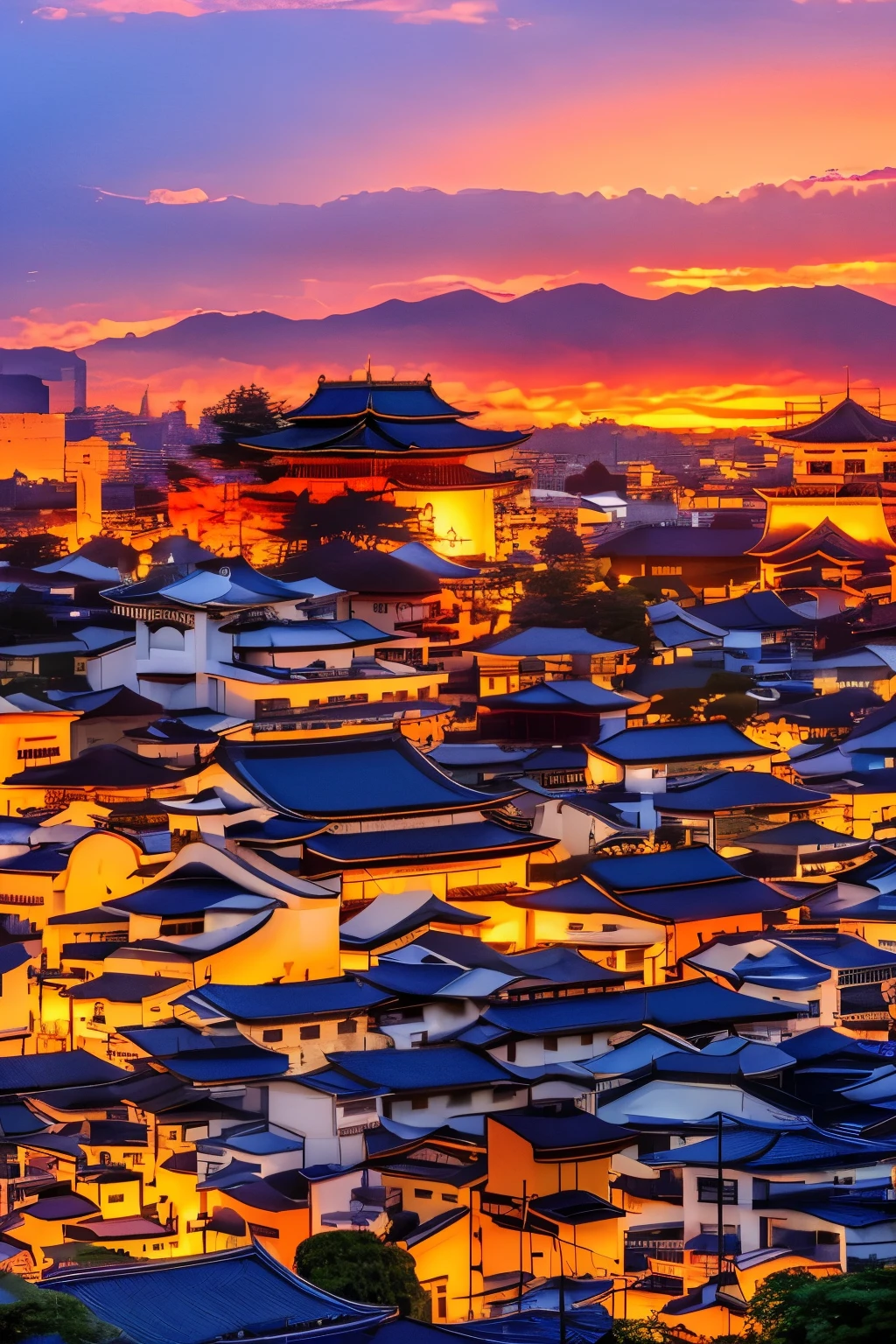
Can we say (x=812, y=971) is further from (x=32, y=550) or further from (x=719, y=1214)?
(x=32, y=550)

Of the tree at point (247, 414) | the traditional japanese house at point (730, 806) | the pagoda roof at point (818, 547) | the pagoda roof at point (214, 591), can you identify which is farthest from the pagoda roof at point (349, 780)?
the tree at point (247, 414)

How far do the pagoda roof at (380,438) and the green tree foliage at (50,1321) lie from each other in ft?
78.3

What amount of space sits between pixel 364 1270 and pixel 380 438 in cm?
2227

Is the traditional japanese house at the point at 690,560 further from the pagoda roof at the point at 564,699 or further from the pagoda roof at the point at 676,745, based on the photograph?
the pagoda roof at the point at 676,745

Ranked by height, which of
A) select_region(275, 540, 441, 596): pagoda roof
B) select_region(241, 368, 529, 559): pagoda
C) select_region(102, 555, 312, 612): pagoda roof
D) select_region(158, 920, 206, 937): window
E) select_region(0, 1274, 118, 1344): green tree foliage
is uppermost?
select_region(241, 368, 529, 559): pagoda

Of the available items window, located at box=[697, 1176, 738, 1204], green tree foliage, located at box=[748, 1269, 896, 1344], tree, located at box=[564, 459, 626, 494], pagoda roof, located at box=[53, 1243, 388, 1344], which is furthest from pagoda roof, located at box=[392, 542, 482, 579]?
pagoda roof, located at box=[53, 1243, 388, 1344]

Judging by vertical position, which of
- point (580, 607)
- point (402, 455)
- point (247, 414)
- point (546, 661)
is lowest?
point (546, 661)

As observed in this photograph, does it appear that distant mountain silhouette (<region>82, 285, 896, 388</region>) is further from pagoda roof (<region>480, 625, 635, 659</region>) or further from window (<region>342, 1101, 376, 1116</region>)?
window (<region>342, 1101, 376, 1116</region>)

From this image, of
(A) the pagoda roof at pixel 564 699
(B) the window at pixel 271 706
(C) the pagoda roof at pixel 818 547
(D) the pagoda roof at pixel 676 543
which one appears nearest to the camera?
(B) the window at pixel 271 706

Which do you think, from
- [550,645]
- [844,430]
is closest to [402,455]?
[844,430]

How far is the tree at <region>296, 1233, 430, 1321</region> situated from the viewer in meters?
10.7

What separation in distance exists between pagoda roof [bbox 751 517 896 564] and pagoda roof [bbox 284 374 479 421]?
413 centimetres

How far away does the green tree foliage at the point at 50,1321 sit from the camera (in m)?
8.38

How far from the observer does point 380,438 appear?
32438mm
